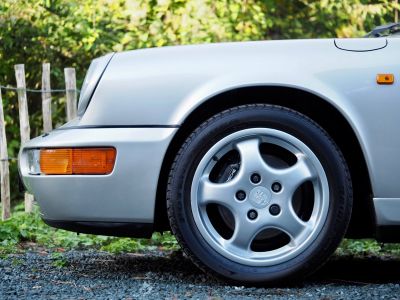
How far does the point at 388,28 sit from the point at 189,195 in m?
1.39

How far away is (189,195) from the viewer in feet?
11.4

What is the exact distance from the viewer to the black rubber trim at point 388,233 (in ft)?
11.4

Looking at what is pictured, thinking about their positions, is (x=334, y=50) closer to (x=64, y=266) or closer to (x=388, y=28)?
(x=388, y=28)

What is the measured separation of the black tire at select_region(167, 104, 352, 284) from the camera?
11.3 feet

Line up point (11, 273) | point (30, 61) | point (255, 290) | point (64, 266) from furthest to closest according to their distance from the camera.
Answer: point (30, 61)
point (64, 266)
point (11, 273)
point (255, 290)

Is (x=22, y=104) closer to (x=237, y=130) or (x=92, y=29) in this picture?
(x=92, y=29)

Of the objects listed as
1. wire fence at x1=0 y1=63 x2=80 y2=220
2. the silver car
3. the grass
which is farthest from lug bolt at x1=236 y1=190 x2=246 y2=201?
wire fence at x1=0 y1=63 x2=80 y2=220

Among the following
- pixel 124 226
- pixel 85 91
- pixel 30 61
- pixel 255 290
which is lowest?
pixel 30 61

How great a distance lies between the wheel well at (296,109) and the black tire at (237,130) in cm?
11

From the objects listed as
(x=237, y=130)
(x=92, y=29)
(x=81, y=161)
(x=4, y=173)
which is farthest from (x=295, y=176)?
(x=92, y=29)

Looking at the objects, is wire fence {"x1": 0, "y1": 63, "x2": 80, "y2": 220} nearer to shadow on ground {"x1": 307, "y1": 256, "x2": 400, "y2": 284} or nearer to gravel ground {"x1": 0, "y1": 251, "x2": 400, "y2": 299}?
gravel ground {"x1": 0, "y1": 251, "x2": 400, "y2": 299}

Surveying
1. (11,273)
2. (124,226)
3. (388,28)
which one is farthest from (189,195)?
(388,28)

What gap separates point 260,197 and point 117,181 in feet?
1.96

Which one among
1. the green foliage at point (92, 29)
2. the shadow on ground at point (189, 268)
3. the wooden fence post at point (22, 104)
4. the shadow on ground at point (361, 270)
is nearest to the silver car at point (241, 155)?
the shadow on ground at point (189, 268)
